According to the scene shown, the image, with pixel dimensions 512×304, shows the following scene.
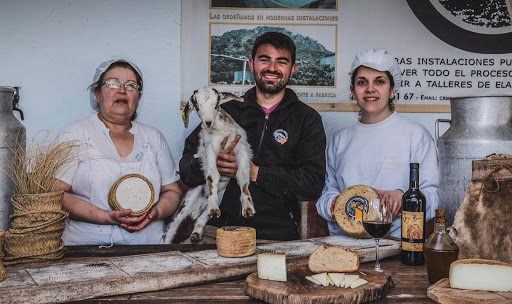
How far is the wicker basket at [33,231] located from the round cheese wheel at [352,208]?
1.46 meters

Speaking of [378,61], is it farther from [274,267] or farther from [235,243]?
[274,267]

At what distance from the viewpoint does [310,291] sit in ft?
5.57

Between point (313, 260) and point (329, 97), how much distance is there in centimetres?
235

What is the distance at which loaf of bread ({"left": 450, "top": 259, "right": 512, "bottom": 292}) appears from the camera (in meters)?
1.73

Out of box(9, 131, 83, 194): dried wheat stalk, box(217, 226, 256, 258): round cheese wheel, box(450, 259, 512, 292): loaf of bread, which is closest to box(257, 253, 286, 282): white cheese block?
box(217, 226, 256, 258): round cheese wheel

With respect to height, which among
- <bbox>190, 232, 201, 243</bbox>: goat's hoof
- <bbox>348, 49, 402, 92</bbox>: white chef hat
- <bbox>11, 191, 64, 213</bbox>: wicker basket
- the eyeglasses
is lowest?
<bbox>190, 232, 201, 243</bbox>: goat's hoof

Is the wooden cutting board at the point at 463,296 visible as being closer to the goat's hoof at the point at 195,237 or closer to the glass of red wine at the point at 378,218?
the glass of red wine at the point at 378,218

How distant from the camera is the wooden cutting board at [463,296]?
1.64m

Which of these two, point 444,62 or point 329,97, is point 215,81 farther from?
point 444,62

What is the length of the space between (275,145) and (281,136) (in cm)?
7

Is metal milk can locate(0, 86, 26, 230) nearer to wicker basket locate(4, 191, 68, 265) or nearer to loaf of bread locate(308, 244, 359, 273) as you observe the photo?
wicker basket locate(4, 191, 68, 265)

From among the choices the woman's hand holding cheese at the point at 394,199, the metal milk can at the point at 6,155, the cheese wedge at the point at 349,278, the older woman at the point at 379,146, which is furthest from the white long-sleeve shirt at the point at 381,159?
the metal milk can at the point at 6,155

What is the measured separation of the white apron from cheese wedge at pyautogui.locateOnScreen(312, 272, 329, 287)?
67.8 inches

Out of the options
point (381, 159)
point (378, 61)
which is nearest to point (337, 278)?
point (381, 159)
